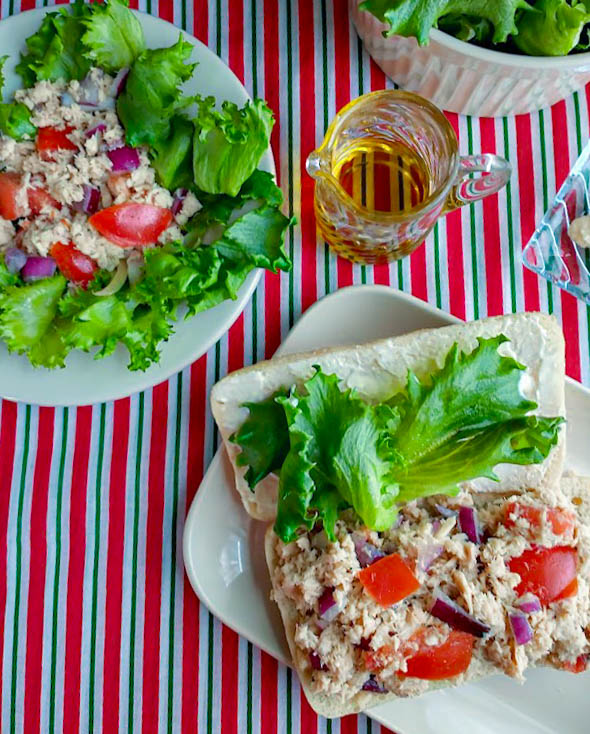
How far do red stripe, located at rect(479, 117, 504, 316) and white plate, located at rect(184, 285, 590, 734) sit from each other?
187mm

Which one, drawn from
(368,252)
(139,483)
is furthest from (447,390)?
(139,483)

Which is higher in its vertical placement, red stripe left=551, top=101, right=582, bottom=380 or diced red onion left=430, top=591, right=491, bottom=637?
red stripe left=551, top=101, right=582, bottom=380

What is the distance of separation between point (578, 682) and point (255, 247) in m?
1.17

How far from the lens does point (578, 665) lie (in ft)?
5.53

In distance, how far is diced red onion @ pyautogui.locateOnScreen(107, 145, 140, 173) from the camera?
1.64m

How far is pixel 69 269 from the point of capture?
165 cm

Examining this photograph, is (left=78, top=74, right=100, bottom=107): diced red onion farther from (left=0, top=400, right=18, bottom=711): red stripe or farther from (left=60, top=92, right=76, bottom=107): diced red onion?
(left=0, top=400, right=18, bottom=711): red stripe

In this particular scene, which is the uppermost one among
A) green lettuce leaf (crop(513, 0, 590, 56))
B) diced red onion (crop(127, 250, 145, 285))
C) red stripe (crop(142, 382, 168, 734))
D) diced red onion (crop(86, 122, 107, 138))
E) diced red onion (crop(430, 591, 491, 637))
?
green lettuce leaf (crop(513, 0, 590, 56))

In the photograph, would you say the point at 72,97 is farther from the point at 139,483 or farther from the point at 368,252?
the point at 139,483

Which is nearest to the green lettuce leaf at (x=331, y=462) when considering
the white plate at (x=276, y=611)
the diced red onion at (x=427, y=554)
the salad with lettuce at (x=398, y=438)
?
the salad with lettuce at (x=398, y=438)

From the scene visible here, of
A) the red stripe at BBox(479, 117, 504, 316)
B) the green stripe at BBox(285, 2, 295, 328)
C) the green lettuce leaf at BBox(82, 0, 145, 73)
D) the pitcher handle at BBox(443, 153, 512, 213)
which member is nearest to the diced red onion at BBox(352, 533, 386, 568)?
the green stripe at BBox(285, 2, 295, 328)

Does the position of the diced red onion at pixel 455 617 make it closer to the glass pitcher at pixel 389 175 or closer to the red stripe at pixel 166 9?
the glass pitcher at pixel 389 175

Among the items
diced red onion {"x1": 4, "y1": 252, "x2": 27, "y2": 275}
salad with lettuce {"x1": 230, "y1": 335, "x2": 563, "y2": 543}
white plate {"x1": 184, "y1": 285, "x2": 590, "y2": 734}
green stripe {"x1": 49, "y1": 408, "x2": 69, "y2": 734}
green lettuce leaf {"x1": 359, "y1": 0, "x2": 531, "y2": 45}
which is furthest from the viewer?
green stripe {"x1": 49, "y1": 408, "x2": 69, "y2": 734}

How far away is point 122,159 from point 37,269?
0.27 metres
